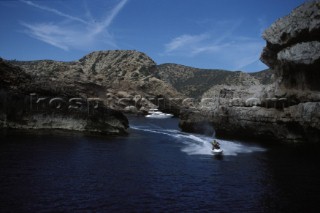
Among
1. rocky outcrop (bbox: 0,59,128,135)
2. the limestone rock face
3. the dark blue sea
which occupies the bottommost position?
the dark blue sea

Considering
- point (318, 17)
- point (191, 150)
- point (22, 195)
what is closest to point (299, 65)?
point (318, 17)

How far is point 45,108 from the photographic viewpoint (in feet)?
255

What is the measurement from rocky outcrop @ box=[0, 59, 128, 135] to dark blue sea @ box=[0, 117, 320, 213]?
37.1 ft

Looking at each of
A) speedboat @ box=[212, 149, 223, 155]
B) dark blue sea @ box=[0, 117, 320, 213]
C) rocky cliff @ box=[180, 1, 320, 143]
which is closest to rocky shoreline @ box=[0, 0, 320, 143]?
rocky cliff @ box=[180, 1, 320, 143]

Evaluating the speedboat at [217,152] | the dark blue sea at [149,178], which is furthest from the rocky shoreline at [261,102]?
the speedboat at [217,152]

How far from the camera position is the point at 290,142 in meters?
72.9

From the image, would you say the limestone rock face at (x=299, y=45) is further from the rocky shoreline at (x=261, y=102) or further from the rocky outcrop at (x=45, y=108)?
the rocky outcrop at (x=45, y=108)

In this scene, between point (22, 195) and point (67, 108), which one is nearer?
point (22, 195)

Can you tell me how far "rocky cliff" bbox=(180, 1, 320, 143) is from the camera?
219 feet

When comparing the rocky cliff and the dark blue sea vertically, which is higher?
Result: the rocky cliff

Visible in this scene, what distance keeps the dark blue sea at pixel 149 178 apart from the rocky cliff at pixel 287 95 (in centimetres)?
785

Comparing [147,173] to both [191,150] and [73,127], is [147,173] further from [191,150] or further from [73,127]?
[73,127]

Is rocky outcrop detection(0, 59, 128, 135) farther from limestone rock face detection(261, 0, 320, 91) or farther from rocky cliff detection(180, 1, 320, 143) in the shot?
limestone rock face detection(261, 0, 320, 91)

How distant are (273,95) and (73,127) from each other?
4919 centimetres
